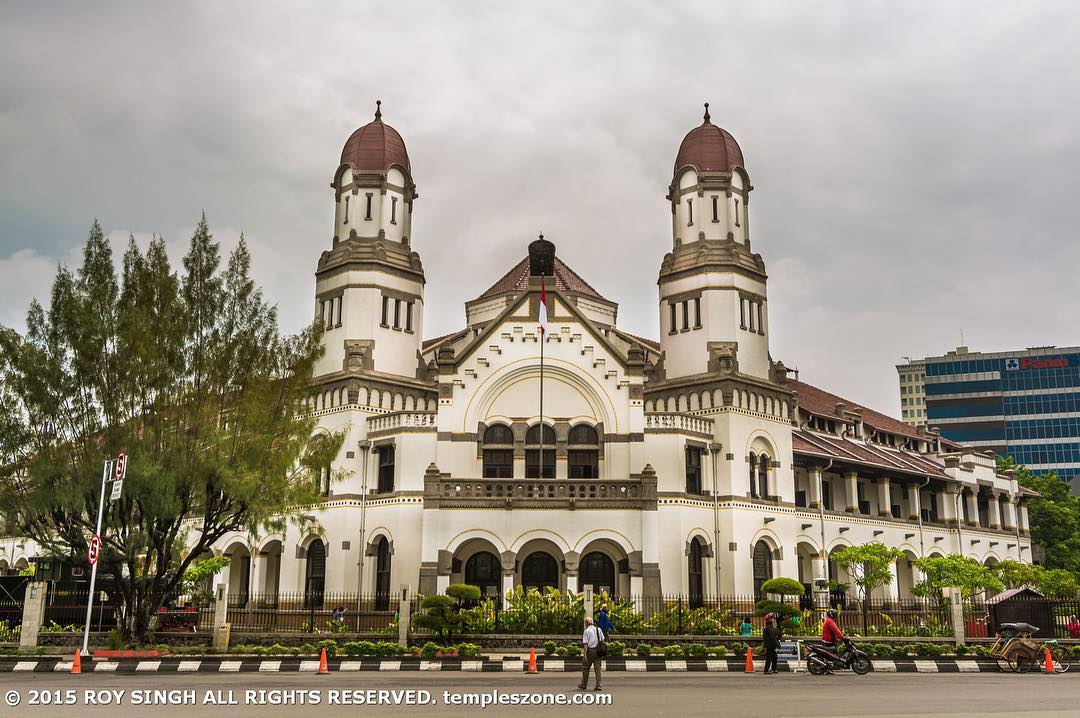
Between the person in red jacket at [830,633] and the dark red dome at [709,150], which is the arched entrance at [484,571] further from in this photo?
the dark red dome at [709,150]

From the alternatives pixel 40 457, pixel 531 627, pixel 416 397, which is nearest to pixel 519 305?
pixel 416 397

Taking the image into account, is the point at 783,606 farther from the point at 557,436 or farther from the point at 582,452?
the point at 557,436

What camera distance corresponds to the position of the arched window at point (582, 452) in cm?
4334

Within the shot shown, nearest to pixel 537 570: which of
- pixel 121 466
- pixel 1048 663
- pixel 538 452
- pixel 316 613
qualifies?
pixel 538 452

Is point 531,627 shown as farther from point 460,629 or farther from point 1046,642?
point 1046,642

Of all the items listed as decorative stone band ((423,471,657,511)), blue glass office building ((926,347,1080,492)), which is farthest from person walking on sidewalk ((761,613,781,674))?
blue glass office building ((926,347,1080,492))

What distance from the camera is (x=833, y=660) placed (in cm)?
2486

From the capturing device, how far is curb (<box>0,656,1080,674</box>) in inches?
1017

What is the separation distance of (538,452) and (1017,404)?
96.4 meters

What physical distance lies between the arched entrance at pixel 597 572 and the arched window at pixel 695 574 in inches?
133

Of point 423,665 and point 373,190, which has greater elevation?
point 373,190

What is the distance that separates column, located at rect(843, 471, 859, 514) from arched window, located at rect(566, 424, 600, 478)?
51.7 ft

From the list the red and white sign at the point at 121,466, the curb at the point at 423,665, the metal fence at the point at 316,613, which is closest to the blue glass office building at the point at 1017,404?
the metal fence at the point at 316,613

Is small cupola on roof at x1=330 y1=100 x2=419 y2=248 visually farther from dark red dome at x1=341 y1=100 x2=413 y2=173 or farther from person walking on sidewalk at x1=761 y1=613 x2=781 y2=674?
person walking on sidewalk at x1=761 y1=613 x2=781 y2=674
